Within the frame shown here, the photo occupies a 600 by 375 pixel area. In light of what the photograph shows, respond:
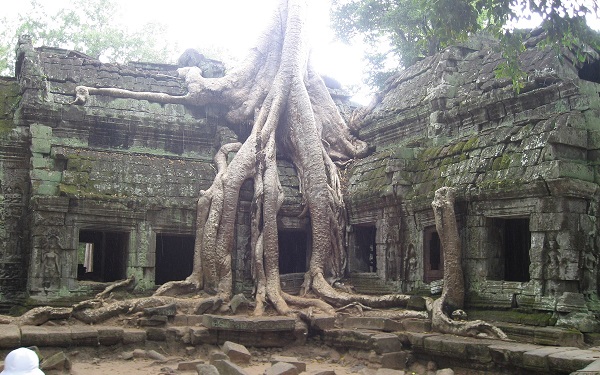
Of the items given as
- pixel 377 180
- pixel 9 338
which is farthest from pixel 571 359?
pixel 9 338

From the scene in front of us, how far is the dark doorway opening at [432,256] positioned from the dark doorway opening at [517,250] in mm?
935

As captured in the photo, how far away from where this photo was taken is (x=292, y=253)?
1351 cm

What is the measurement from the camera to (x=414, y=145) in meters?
11.8

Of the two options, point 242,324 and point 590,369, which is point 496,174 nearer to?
point 590,369

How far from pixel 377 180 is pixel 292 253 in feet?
9.03

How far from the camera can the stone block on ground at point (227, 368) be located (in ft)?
24.1

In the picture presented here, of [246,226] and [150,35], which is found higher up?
[150,35]

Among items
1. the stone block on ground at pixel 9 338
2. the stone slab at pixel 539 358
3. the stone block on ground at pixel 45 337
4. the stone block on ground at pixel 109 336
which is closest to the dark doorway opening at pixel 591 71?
the stone slab at pixel 539 358

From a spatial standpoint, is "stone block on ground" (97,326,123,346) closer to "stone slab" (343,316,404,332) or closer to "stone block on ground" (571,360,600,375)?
"stone slab" (343,316,404,332)

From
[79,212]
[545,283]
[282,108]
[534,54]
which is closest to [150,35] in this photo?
[282,108]

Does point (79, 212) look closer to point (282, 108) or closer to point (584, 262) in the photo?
point (282, 108)

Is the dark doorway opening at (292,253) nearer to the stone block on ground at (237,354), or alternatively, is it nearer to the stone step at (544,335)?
the stone block on ground at (237,354)

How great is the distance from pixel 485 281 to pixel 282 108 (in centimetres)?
555

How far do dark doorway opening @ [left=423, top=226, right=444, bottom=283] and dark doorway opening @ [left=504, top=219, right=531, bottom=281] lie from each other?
0.93 meters
